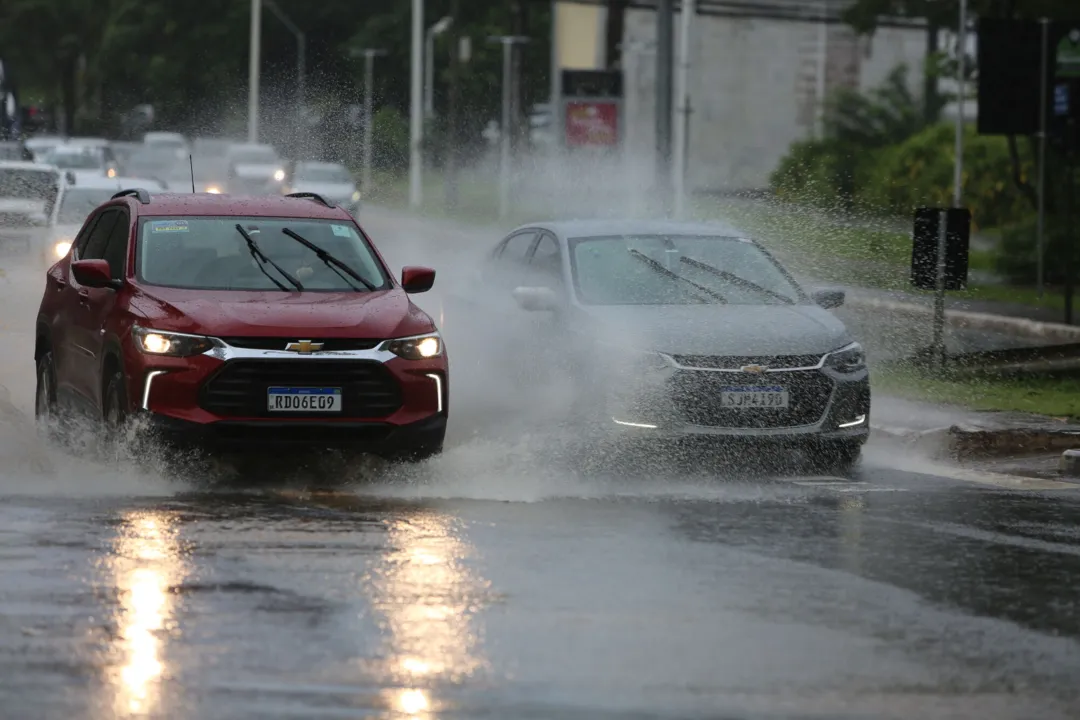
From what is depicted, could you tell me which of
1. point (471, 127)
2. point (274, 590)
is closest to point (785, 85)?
point (471, 127)

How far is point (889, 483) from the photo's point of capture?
507 inches

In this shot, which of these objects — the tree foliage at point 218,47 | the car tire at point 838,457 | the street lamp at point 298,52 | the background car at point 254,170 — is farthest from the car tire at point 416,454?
the tree foliage at point 218,47

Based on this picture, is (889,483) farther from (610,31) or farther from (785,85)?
(785,85)

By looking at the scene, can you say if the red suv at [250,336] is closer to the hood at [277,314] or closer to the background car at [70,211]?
the hood at [277,314]

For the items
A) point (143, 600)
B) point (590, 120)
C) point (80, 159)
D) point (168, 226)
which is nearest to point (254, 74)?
point (80, 159)

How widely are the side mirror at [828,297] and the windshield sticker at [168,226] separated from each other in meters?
4.04

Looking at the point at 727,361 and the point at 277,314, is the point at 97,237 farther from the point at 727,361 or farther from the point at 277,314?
the point at 727,361

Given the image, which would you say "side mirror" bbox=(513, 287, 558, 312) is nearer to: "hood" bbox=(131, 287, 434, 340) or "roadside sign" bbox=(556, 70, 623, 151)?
"hood" bbox=(131, 287, 434, 340)

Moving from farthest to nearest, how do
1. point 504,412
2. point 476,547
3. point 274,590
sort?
point 504,412 → point 476,547 → point 274,590

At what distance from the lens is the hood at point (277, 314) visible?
37.7 ft

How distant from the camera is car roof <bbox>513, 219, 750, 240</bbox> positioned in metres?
14.7

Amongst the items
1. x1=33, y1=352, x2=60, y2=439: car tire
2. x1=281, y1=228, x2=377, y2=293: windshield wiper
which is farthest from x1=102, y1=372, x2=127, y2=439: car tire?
x1=281, y1=228, x2=377, y2=293: windshield wiper

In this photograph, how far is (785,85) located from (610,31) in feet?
68.4

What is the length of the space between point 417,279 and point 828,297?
288cm
